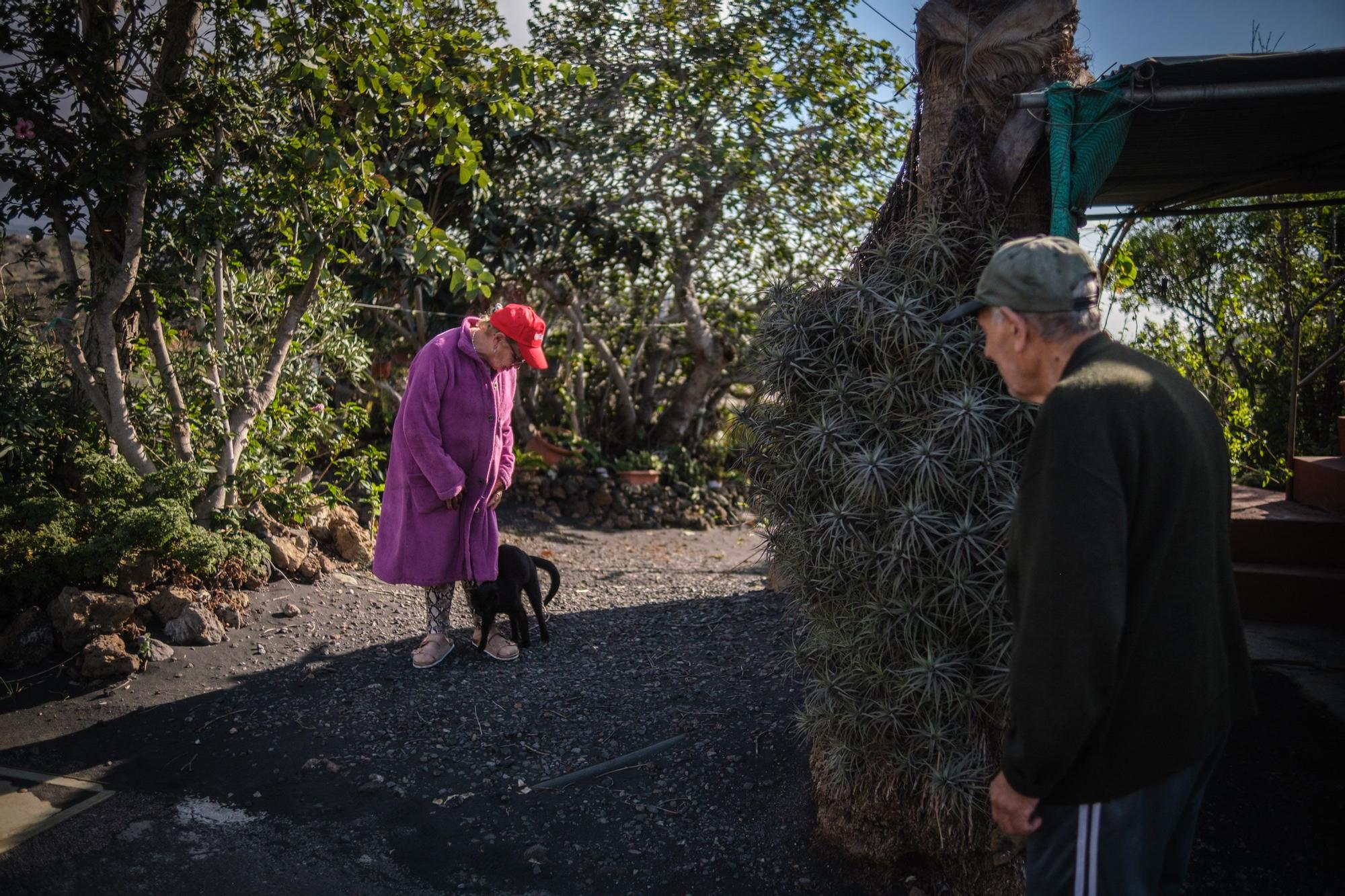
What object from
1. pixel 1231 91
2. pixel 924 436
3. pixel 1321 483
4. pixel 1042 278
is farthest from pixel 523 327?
pixel 1321 483

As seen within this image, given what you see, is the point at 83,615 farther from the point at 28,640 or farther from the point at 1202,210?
the point at 1202,210

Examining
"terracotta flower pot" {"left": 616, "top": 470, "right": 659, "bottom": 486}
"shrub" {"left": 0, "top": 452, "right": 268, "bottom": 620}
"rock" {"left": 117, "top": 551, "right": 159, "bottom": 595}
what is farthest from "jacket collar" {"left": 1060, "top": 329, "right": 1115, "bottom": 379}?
"terracotta flower pot" {"left": 616, "top": 470, "right": 659, "bottom": 486}

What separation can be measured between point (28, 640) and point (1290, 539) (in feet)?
22.4

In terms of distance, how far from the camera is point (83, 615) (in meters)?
4.68

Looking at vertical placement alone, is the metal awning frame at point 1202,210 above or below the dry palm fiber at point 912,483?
above

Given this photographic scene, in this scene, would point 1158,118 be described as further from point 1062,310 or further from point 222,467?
point 222,467

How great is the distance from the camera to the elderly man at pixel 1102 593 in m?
1.58

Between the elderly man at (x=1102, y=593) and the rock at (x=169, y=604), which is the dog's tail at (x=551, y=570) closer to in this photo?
the rock at (x=169, y=604)

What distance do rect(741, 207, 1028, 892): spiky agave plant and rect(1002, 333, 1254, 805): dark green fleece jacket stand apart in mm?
1001

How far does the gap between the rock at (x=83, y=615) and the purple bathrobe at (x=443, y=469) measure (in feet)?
4.37

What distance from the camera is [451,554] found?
4.81 metres

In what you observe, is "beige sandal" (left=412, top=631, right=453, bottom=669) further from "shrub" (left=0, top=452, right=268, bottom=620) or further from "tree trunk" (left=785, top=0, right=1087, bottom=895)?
"tree trunk" (left=785, top=0, right=1087, bottom=895)

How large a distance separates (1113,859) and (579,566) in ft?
20.0

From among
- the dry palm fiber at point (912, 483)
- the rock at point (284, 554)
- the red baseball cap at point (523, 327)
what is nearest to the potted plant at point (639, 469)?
the rock at point (284, 554)
